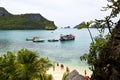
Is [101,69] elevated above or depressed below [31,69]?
above

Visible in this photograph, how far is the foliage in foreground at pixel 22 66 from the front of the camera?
62.6 ft

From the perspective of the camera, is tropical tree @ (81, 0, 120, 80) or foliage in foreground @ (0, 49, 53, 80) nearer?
tropical tree @ (81, 0, 120, 80)

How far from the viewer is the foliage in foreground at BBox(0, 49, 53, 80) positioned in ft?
62.6

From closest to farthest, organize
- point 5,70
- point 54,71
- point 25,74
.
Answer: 1. point 5,70
2. point 25,74
3. point 54,71

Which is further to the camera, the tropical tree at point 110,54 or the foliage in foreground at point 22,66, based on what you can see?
the foliage in foreground at point 22,66

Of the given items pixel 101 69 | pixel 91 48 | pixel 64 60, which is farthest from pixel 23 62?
pixel 64 60

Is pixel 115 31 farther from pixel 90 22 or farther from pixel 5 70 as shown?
pixel 5 70

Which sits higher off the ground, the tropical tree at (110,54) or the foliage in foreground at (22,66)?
the tropical tree at (110,54)

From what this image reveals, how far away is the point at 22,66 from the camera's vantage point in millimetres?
19875

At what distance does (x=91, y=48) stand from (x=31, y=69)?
7958 mm

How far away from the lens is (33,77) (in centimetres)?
2050

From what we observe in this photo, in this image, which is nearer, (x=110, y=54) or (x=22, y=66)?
(x=110, y=54)

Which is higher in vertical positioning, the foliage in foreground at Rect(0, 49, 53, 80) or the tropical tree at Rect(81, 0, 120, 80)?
the tropical tree at Rect(81, 0, 120, 80)

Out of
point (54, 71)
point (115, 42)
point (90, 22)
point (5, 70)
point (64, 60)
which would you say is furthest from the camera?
point (64, 60)
